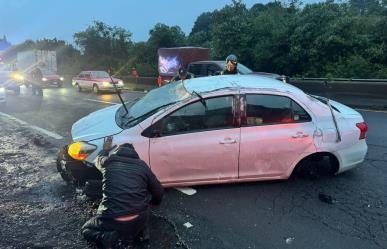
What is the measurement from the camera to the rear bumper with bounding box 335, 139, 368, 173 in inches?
220

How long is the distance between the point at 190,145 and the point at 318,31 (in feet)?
63.8

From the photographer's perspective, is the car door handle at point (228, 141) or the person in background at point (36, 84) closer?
the car door handle at point (228, 141)

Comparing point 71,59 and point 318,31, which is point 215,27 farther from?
point 71,59

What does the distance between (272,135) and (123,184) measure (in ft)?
7.53

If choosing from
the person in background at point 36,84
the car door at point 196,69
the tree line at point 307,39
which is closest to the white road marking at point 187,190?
the car door at point 196,69

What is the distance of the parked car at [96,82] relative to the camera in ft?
78.5

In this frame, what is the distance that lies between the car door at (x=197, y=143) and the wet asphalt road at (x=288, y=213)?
11.9 inches

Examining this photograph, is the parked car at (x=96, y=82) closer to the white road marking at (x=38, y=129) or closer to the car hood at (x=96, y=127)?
the white road marking at (x=38, y=129)

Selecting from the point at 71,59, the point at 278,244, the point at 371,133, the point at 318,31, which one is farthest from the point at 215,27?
the point at 71,59

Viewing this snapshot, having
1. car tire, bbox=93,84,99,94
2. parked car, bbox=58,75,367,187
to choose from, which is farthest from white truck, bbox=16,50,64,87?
parked car, bbox=58,75,367,187

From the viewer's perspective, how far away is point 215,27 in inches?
1094

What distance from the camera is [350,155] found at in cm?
564

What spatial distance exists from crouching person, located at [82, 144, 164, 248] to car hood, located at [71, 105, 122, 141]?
1.45 meters

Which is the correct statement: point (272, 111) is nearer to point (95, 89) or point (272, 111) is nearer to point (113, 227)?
point (113, 227)
